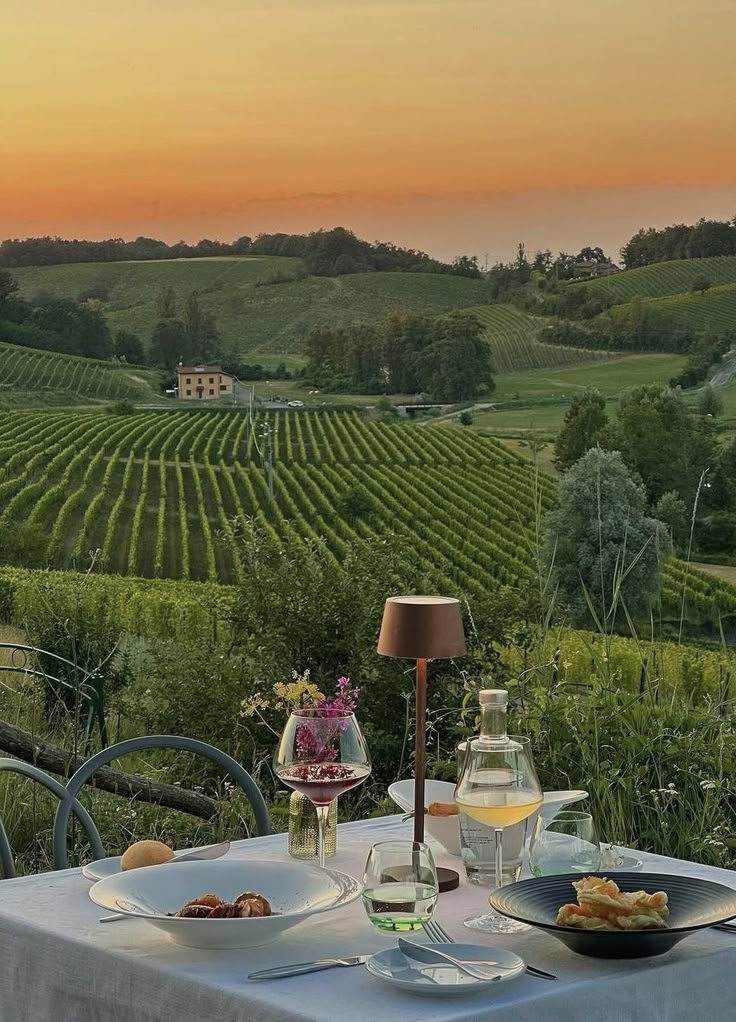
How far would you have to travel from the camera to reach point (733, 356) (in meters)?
7.09

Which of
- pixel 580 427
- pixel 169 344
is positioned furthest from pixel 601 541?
pixel 169 344

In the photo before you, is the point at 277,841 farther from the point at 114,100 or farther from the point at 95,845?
the point at 114,100

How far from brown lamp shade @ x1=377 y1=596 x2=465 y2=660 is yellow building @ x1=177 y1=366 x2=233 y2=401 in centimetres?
550

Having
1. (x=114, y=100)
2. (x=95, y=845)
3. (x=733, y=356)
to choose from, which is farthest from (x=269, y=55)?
(x=95, y=845)

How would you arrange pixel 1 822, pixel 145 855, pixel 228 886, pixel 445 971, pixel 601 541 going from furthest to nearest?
pixel 601 541, pixel 1 822, pixel 145 855, pixel 228 886, pixel 445 971

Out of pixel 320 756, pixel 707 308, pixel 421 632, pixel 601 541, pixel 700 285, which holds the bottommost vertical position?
pixel 601 541

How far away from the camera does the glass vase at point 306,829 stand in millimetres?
2029

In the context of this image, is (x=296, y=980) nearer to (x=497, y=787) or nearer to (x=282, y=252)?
(x=497, y=787)

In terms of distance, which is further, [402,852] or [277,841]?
[277,841]

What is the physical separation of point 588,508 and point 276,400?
1741 millimetres

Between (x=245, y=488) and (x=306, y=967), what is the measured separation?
5935mm

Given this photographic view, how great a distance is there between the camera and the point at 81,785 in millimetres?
2400

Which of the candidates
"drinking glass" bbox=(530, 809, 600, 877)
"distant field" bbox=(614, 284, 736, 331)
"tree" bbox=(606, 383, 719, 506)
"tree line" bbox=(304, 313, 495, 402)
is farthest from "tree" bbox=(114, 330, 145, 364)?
"drinking glass" bbox=(530, 809, 600, 877)

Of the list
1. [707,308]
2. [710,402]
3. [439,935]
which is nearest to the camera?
[439,935]
